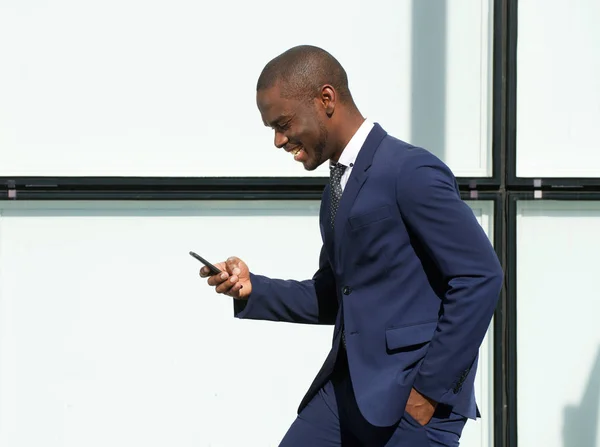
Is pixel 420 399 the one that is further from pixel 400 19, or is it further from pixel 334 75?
pixel 400 19

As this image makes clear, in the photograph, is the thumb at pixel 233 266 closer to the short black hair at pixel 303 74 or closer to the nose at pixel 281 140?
the nose at pixel 281 140

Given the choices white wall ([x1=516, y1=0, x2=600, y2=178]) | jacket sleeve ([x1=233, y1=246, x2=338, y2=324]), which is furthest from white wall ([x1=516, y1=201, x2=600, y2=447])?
jacket sleeve ([x1=233, y1=246, x2=338, y2=324])

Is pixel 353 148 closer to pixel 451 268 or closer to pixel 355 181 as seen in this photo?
pixel 355 181

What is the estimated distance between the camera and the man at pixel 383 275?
9.53 feet

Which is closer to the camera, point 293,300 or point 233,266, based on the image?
point 233,266

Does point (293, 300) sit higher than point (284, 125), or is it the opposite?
point (284, 125)

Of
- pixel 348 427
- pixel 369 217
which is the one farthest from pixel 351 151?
pixel 348 427

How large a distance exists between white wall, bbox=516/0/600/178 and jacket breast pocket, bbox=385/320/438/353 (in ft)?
7.28

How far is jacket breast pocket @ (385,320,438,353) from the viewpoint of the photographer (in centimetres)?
302

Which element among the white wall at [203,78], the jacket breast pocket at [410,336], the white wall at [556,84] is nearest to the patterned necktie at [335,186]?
the jacket breast pocket at [410,336]

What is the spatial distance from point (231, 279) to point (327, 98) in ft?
2.00

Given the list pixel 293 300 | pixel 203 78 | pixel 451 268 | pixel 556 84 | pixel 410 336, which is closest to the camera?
pixel 451 268

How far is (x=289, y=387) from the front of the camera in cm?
503

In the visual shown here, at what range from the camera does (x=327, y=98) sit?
10.5ft
